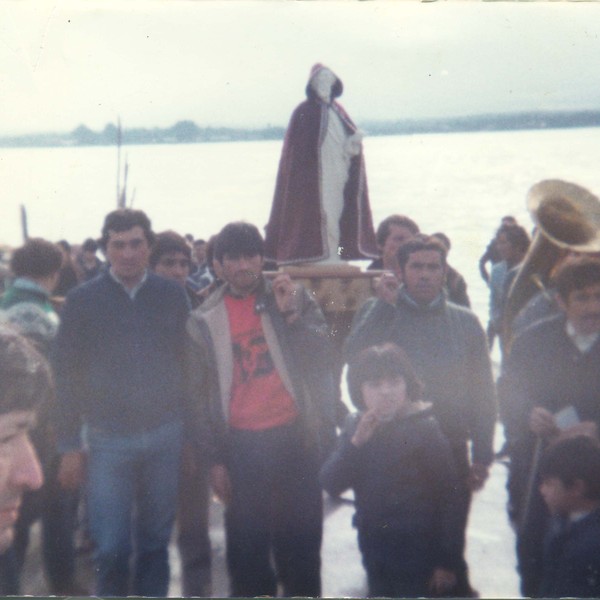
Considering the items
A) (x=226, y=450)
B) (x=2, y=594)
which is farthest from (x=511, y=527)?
(x=2, y=594)

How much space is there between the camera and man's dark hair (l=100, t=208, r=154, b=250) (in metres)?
2.49

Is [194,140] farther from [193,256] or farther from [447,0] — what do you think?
[447,0]

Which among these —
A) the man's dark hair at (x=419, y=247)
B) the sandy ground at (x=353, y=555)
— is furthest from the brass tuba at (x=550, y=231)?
the sandy ground at (x=353, y=555)

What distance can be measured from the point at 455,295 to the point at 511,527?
0.72 m

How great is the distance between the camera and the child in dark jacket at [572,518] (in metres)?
2.25

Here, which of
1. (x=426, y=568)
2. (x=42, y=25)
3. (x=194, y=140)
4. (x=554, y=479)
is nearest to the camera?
(x=554, y=479)

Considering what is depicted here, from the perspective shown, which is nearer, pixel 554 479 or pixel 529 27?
pixel 554 479

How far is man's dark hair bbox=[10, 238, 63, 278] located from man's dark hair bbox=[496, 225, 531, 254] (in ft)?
4.47

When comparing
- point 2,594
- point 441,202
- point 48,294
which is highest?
point 441,202

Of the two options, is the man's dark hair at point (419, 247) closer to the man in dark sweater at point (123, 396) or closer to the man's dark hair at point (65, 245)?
the man in dark sweater at point (123, 396)

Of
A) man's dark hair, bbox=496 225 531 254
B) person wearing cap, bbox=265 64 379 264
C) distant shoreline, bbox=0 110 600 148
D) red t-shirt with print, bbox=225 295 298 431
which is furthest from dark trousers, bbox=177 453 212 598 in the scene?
man's dark hair, bbox=496 225 531 254

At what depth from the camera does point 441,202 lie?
2.75m

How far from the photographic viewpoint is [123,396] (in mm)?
2447

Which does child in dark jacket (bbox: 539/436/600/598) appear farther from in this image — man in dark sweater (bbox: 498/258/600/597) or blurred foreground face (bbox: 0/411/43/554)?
blurred foreground face (bbox: 0/411/43/554)
